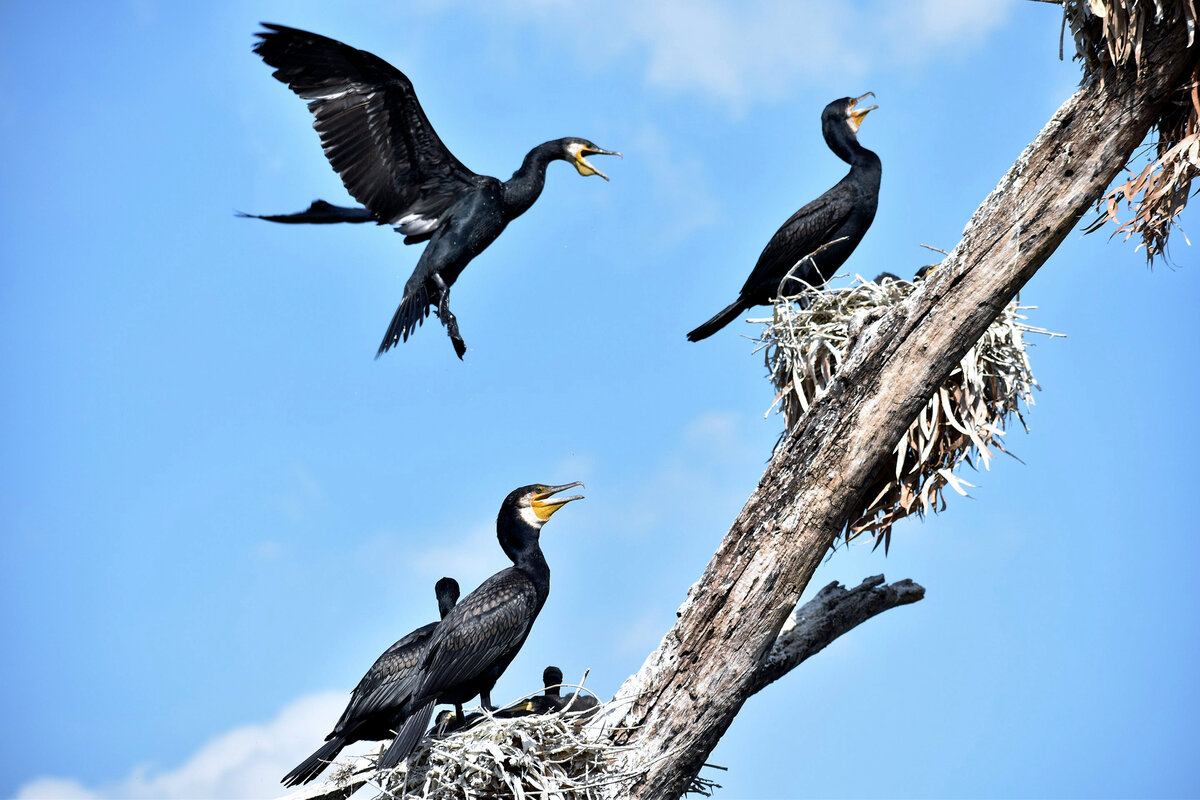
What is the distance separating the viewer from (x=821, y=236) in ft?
20.6

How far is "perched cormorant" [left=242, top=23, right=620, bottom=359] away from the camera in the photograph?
5918 mm

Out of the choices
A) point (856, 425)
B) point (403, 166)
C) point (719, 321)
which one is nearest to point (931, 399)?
point (856, 425)

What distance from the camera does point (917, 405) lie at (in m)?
4.20

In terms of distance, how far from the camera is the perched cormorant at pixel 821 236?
627 centimetres

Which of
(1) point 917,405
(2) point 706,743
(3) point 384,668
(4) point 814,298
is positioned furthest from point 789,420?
(3) point 384,668

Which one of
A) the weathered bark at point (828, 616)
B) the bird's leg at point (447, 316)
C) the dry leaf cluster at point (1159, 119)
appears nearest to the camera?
the dry leaf cluster at point (1159, 119)

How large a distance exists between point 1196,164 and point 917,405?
4.23ft

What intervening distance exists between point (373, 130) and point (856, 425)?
336 centimetres

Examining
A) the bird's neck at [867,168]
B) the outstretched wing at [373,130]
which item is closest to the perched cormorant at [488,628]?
the outstretched wing at [373,130]

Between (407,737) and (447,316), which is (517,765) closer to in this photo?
(407,737)

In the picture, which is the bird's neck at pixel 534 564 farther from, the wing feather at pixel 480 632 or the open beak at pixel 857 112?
the open beak at pixel 857 112

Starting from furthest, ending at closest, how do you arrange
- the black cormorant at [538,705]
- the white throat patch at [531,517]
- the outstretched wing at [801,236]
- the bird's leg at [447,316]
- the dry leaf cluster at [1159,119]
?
the outstretched wing at [801,236] → the bird's leg at [447,316] → the white throat patch at [531,517] → the black cormorant at [538,705] → the dry leaf cluster at [1159,119]

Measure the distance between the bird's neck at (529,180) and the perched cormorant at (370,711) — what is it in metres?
2.60

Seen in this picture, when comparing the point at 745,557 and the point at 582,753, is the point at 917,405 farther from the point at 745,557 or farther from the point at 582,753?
the point at 582,753
